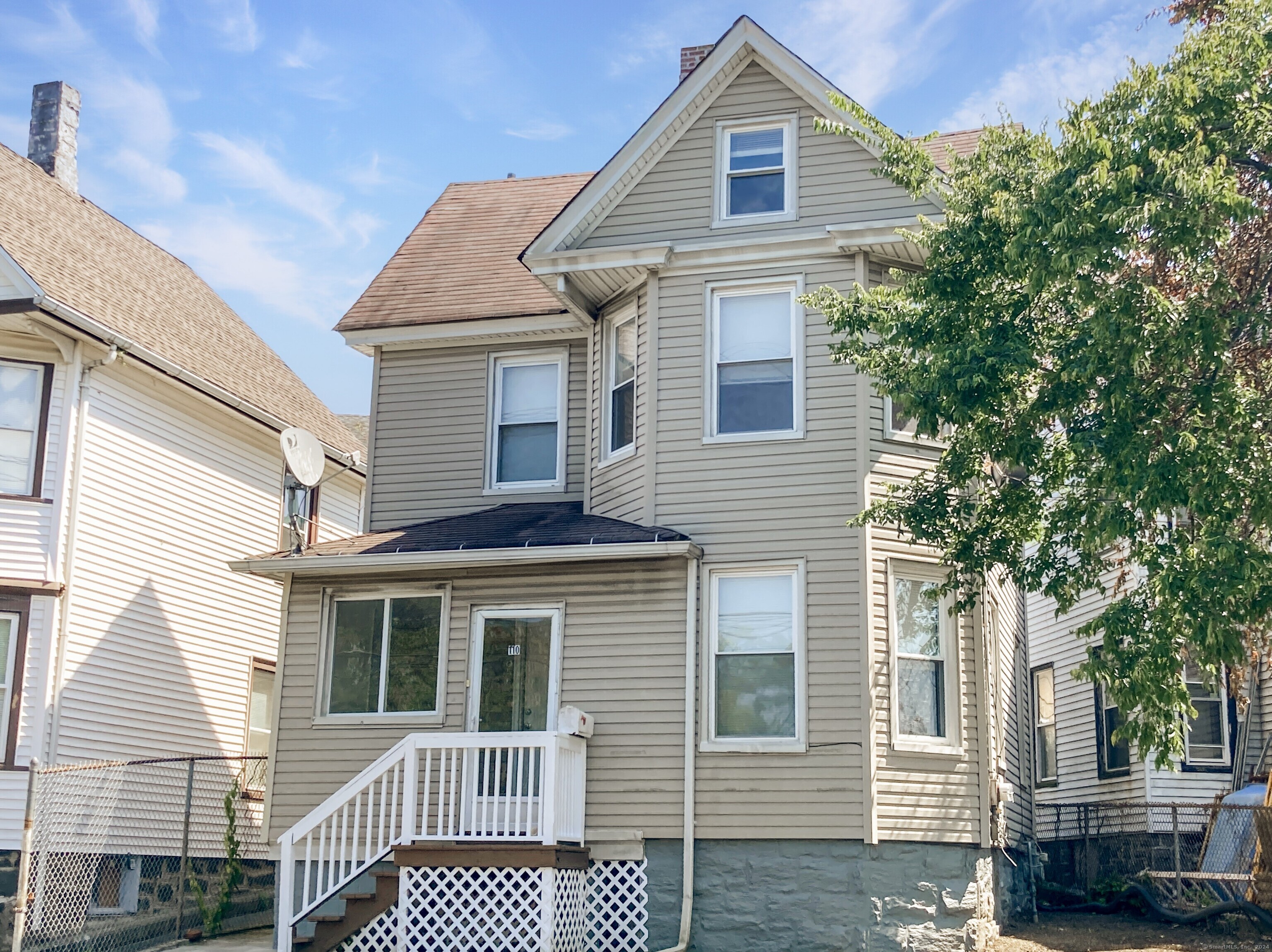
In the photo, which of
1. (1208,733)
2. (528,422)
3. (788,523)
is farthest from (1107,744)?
(528,422)

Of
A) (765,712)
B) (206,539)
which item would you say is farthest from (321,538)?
(765,712)

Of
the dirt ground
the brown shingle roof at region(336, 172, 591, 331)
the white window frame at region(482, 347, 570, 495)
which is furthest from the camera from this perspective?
the brown shingle roof at region(336, 172, 591, 331)

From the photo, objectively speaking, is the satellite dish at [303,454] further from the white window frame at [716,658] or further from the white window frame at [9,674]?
the white window frame at [716,658]

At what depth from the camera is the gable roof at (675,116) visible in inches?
611

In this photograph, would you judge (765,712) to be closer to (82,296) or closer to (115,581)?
(115,581)

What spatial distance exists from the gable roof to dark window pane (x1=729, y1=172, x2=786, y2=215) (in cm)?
88

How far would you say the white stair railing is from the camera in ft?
43.0

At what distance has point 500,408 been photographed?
687 inches

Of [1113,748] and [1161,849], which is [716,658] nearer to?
[1161,849]

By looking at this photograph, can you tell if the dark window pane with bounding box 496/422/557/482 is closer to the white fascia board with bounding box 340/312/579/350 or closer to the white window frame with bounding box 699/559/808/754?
the white fascia board with bounding box 340/312/579/350

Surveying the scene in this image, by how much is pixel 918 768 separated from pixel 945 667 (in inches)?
44.5

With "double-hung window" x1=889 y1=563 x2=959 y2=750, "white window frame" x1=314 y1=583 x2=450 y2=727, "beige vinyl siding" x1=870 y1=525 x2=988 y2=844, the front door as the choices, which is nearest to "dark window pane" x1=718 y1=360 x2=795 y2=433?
"beige vinyl siding" x1=870 y1=525 x2=988 y2=844

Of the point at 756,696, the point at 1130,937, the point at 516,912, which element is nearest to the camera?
the point at 516,912

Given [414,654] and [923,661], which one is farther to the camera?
[414,654]
